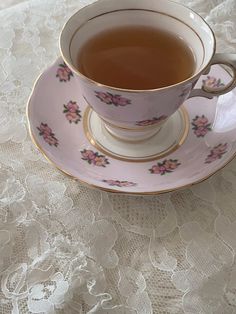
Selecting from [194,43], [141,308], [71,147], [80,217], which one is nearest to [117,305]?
[141,308]

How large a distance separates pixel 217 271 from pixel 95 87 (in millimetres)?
297

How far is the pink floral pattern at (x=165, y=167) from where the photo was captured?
2.30 feet

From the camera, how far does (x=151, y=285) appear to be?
59cm

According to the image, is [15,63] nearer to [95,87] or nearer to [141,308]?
[95,87]

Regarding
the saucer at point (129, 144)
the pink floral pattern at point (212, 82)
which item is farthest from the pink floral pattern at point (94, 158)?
the pink floral pattern at point (212, 82)

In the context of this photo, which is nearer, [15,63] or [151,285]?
[151,285]

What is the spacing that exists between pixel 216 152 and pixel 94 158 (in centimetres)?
19

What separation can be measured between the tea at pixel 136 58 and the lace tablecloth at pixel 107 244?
0.16m

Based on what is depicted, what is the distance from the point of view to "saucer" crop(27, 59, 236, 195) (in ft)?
2.23

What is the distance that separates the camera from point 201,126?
0.78 metres

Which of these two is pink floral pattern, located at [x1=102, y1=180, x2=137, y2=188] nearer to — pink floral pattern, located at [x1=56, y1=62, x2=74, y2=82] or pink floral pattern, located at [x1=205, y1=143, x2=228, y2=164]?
pink floral pattern, located at [x1=205, y1=143, x2=228, y2=164]

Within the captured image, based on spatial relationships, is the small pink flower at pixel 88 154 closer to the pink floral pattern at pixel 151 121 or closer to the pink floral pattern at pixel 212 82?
the pink floral pattern at pixel 151 121

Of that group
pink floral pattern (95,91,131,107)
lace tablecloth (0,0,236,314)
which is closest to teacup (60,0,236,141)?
pink floral pattern (95,91,131,107)

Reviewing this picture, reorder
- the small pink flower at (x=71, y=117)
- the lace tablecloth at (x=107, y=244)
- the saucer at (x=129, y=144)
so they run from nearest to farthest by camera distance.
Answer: the lace tablecloth at (x=107, y=244) < the saucer at (x=129, y=144) < the small pink flower at (x=71, y=117)
